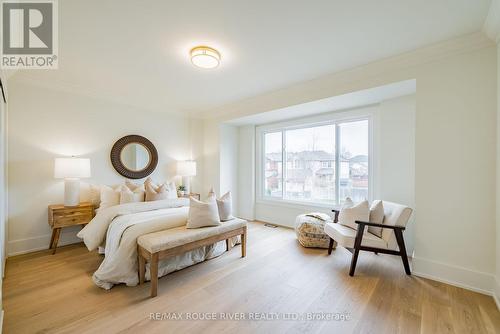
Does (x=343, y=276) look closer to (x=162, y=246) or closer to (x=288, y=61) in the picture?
(x=162, y=246)

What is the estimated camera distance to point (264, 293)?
204cm

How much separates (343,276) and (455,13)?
2.67 metres

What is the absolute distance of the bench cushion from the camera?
6.59ft

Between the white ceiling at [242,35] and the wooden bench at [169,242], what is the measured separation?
78.7 inches

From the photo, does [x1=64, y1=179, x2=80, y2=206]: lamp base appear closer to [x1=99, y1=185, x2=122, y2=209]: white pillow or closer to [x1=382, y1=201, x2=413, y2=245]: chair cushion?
[x1=99, y1=185, x2=122, y2=209]: white pillow

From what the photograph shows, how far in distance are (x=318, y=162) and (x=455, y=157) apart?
6.72 feet

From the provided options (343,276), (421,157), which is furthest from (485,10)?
(343,276)

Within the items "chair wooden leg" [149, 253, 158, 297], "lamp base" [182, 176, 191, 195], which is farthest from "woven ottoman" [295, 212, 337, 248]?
"lamp base" [182, 176, 191, 195]

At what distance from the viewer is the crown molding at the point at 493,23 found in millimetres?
1644

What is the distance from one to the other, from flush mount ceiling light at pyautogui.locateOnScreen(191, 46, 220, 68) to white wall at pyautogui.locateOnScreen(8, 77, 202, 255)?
2.32 metres

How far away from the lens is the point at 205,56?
2244 millimetres

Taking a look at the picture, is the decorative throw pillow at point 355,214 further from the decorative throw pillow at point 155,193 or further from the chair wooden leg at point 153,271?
the decorative throw pillow at point 155,193

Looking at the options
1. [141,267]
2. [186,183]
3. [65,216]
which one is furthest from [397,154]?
[65,216]

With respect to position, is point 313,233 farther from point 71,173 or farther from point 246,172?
point 71,173
